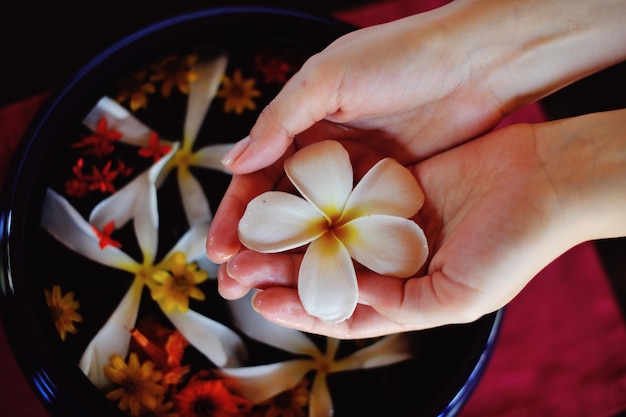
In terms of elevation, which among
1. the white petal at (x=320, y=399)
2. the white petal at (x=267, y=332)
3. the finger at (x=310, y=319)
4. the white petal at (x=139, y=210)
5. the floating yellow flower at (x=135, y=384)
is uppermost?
the white petal at (x=139, y=210)

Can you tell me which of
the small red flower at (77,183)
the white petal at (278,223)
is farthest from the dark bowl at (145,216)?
the white petal at (278,223)

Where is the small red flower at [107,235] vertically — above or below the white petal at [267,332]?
above

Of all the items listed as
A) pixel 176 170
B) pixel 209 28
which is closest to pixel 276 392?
pixel 176 170

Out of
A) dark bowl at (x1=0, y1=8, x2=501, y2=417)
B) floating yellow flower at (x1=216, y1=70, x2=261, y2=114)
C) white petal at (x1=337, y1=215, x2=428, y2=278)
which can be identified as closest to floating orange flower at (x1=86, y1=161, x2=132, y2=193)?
dark bowl at (x1=0, y1=8, x2=501, y2=417)

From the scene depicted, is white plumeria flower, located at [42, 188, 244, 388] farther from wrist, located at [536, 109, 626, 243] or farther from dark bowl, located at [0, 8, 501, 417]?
wrist, located at [536, 109, 626, 243]

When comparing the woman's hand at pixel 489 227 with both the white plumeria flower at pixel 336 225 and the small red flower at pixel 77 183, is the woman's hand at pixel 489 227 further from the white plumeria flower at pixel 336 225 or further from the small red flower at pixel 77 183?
the small red flower at pixel 77 183

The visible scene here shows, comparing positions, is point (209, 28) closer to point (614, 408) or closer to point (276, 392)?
point (276, 392)

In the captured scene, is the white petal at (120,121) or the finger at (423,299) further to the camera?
the white petal at (120,121)
